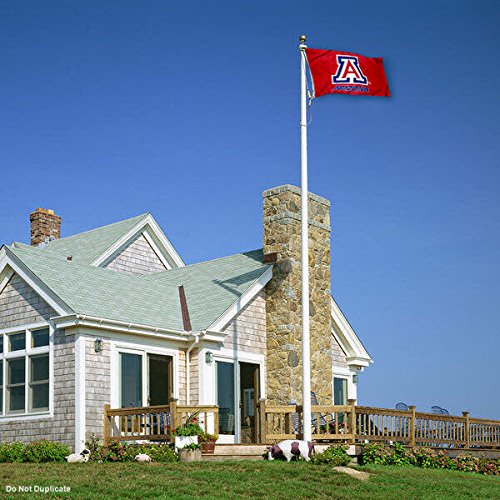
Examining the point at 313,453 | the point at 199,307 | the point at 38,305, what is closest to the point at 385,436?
the point at 313,453

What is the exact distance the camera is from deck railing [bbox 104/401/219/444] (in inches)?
728

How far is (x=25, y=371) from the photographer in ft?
67.5

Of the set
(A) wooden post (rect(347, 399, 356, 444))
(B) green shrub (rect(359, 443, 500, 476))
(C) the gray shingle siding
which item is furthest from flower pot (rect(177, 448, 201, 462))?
(C) the gray shingle siding

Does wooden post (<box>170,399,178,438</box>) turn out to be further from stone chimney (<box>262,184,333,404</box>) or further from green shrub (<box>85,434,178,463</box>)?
stone chimney (<box>262,184,333,404</box>)

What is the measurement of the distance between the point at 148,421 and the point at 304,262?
5.35 meters

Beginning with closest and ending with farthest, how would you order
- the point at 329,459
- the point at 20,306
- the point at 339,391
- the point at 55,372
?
the point at 329,459 < the point at 55,372 < the point at 20,306 < the point at 339,391

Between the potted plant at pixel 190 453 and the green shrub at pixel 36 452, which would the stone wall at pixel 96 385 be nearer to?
the green shrub at pixel 36 452

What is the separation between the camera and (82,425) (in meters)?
19.0

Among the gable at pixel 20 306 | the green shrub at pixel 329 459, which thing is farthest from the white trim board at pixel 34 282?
the green shrub at pixel 329 459

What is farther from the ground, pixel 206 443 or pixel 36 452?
pixel 206 443

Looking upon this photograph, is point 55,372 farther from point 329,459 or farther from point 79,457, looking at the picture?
point 329,459

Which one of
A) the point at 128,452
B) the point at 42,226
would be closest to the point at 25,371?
the point at 128,452

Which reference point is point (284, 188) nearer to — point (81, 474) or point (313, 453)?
point (313, 453)

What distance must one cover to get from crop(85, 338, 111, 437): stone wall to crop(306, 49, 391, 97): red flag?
737 cm
